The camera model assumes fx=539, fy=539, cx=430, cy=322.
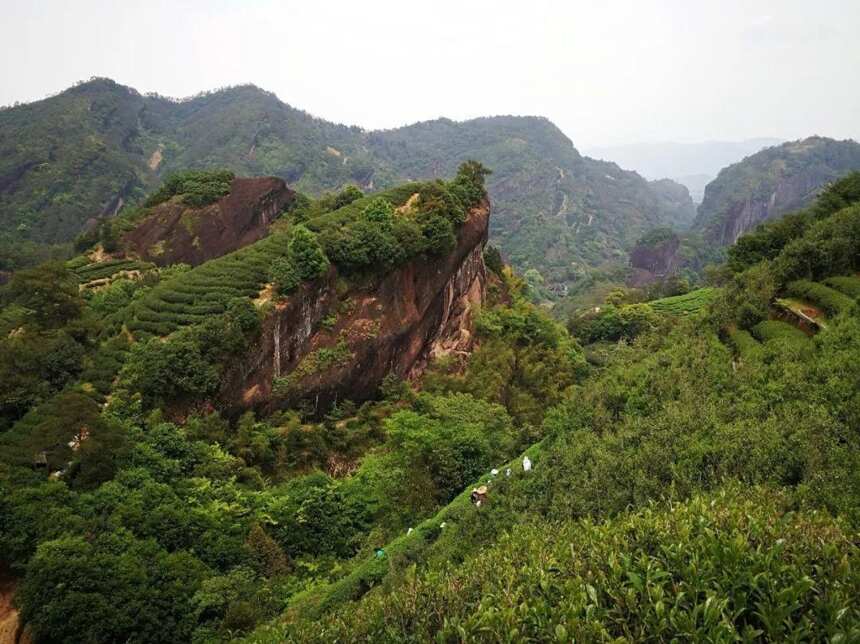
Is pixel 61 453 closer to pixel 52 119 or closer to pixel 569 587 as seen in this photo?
pixel 569 587

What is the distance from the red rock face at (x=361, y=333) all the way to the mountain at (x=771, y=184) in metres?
116

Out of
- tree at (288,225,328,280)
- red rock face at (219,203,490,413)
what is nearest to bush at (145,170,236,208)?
tree at (288,225,328,280)

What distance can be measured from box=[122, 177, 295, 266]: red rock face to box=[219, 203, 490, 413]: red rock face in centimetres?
1296

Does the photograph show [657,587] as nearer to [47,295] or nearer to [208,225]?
[47,295]

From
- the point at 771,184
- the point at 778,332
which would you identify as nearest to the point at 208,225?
the point at 778,332

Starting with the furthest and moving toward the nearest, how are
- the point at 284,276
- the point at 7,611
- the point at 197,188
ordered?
the point at 197,188 < the point at 284,276 < the point at 7,611

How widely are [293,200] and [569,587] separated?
1377 inches

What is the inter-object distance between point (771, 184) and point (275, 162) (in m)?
123

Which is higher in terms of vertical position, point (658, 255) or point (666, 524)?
point (666, 524)

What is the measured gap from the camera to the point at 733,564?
655cm

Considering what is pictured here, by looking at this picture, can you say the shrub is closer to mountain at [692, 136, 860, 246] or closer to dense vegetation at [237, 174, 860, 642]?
dense vegetation at [237, 174, 860, 642]

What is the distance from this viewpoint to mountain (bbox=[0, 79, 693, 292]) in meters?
75.4

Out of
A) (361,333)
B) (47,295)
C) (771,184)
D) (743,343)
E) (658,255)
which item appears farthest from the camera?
(771,184)

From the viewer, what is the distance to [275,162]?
113688 mm
